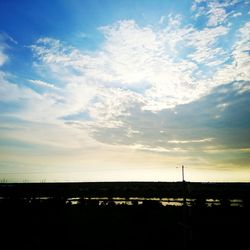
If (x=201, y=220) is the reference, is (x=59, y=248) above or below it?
below

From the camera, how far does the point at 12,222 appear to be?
22516mm

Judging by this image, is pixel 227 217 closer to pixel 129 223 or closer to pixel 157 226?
pixel 157 226

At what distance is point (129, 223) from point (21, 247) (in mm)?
8955

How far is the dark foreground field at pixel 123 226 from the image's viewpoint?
1662 cm

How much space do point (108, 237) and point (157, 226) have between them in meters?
4.44

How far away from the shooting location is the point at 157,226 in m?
21.0

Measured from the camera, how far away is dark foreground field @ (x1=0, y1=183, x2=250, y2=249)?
16.6 metres

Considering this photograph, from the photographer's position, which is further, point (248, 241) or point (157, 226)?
point (157, 226)

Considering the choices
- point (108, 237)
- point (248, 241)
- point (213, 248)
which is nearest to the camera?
point (213, 248)

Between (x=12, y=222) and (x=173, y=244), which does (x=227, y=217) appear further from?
(x=12, y=222)

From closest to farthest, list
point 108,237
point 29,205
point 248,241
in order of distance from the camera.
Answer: point 248,241 < point 108,237 < point 29,205

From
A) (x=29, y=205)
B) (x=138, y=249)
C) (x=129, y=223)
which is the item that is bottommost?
(x=138, y=249)

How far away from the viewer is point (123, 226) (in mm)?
21281

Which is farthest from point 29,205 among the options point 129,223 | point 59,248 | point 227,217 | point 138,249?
point 227,217
